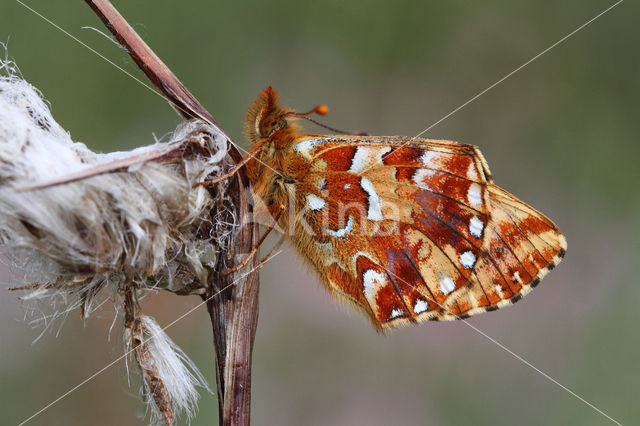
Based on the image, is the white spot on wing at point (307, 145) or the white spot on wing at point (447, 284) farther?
the white spot on wing at point (447, 284)

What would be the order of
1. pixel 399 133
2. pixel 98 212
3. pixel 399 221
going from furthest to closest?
pixel 399 133 → pixel 399 221 → pixel 98 212

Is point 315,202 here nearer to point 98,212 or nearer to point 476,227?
point 476,227

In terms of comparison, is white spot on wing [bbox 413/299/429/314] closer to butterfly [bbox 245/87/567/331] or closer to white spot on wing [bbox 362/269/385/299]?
butterfly [bbox 245/87/567/331]

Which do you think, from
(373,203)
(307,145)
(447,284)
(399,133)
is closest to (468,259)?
(447,284)

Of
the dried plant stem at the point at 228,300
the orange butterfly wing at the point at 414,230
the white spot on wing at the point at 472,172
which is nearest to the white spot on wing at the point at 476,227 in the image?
the orange butterfly wing at the point at 414,230

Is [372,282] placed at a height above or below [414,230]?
below

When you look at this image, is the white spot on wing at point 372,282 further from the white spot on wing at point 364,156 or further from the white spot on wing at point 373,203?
the white spot on wing at point 364,156

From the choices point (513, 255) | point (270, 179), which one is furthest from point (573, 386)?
point (270, 179)

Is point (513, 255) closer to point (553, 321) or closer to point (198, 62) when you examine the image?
point (553, 321)
